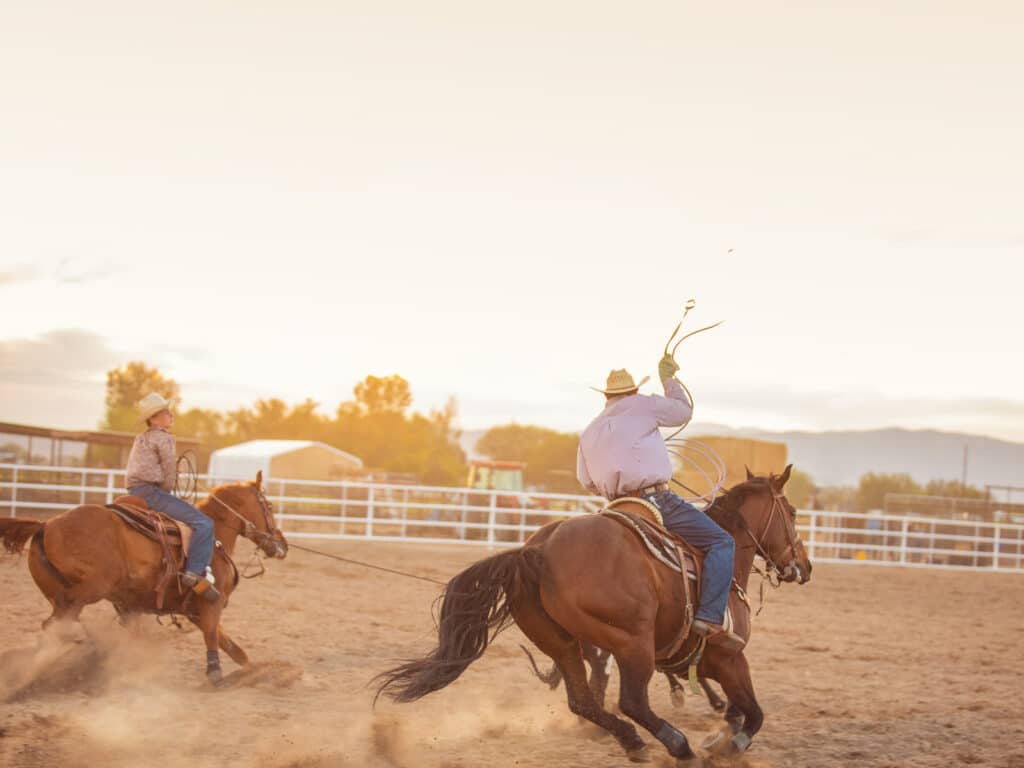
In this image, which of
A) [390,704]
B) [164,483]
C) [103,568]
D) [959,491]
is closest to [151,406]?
[164,483]

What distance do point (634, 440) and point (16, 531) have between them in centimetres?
414

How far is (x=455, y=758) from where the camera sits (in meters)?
5.62

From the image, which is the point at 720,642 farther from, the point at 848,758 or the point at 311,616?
the point at 311,616

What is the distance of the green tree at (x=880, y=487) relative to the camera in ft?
244

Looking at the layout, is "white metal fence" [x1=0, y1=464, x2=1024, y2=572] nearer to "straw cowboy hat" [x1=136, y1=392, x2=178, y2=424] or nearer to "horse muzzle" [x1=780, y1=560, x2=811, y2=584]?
"straw cowboy hat" [x1=136, y1=392, x2=178, y2=424]

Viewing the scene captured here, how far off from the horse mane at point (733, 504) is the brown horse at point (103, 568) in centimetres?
361

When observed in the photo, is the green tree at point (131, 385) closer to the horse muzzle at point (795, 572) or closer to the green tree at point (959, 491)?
the green tree at point (959, 491)

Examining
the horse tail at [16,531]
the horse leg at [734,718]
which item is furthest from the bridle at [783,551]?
the horse tail at [16,531]

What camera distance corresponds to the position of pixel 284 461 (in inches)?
1982

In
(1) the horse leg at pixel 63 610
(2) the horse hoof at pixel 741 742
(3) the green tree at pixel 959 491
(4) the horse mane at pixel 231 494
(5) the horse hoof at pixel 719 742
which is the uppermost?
(4) the horse mane at pixel 231 494

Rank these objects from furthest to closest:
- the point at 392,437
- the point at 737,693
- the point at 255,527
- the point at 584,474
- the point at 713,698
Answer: the point at 392,437
the point at 255,527
the point at 713,698
the point at 584,474
the point at 737,693

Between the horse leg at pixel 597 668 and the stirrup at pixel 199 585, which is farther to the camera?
the stirrup at pixel 199 585

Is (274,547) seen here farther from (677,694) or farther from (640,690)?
(640,690)

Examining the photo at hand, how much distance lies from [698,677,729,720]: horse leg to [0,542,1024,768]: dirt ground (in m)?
0.12
